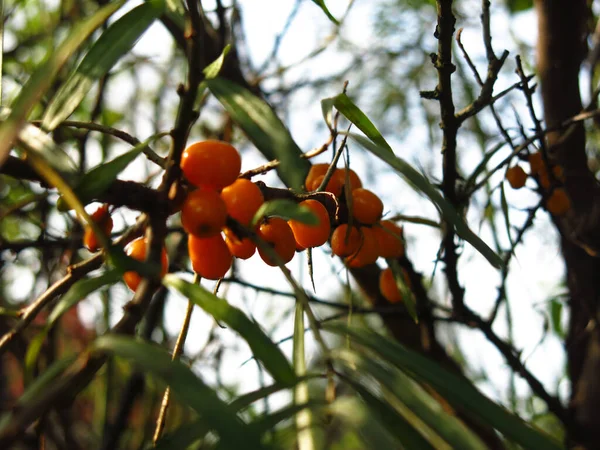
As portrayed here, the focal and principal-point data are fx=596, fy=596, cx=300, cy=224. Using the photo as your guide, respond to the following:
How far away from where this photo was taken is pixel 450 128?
1.71 ft

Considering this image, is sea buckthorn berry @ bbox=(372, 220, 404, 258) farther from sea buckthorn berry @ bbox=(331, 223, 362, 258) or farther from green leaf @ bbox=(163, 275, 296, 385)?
green leaf @ bbox=(163, 275, 296, 385)

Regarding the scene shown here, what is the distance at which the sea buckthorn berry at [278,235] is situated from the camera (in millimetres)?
410

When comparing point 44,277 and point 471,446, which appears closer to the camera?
point 471,446

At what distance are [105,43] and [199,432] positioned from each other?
0.22m

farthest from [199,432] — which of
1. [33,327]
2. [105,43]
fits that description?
[33,327]

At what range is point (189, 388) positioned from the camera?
0.78ft

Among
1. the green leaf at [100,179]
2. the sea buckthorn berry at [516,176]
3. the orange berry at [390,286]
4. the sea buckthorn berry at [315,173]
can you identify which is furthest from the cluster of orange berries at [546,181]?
the green leaf at [100,179]

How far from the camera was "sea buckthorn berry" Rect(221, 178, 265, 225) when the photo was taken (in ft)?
1.21

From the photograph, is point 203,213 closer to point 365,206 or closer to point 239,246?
point 239,246

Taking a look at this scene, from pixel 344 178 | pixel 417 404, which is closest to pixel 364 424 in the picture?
pixel 417 404

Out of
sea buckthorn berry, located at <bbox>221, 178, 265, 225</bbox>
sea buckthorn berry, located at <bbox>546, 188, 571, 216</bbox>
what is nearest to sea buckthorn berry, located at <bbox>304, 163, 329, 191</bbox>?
sea buckthorn berry, located at <bbox>221, 178, 265, 225</bbox>

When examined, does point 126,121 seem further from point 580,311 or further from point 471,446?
point 471,446

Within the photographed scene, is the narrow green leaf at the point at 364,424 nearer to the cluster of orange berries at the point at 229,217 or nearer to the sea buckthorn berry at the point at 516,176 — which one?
the cluster of orange berries at the point at 229,217

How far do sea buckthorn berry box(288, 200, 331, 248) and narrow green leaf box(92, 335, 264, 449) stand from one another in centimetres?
18
